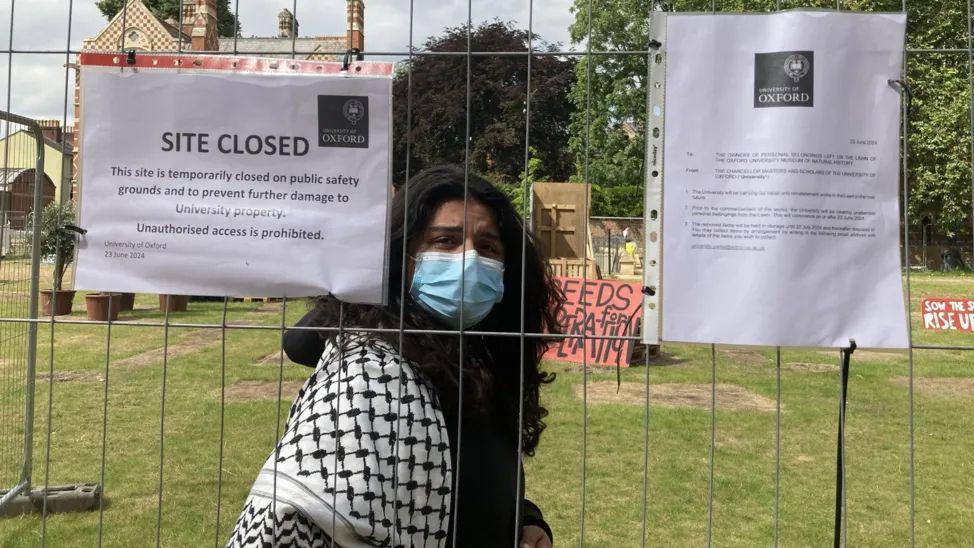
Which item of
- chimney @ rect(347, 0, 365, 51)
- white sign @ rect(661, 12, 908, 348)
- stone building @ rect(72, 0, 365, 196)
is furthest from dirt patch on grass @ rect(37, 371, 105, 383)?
white sign @ rect(661, 12, 908, 348)

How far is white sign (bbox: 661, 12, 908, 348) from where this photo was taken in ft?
4.74

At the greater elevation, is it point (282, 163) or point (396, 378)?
point (282, 163)

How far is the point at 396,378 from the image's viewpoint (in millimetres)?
1466

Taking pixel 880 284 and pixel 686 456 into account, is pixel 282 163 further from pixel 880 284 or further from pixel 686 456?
pixel 686 456

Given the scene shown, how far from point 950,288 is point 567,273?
9.42 m

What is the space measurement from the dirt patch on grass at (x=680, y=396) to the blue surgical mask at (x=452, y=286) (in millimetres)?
5715

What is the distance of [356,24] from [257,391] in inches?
266

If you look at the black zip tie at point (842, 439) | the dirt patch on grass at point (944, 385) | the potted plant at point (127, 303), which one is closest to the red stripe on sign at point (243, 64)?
the black zip tie at point (842, 439)

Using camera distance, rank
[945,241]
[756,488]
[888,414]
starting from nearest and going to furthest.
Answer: [756,488]
[888,414]
[945,241]

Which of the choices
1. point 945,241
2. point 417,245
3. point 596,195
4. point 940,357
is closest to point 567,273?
point 596,195

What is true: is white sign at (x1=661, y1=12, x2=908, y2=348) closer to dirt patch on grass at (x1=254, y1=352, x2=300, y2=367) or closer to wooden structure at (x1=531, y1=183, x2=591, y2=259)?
wooden structure at (x1=531, y1=183, x2=591, y2=259)

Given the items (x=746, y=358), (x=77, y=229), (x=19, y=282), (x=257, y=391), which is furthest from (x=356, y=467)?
(x=746, y=358)

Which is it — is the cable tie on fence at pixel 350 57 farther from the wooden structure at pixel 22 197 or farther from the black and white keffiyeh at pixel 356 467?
the wooden structure at pixel 22 197

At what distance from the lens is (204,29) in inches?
79.7
